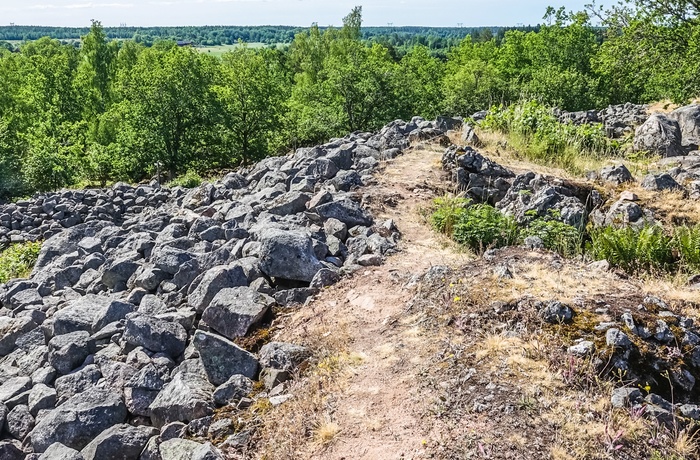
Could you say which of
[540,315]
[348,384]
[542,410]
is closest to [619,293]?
[540,315]

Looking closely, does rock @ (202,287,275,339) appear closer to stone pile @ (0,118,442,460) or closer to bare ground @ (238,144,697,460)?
stone pile @ (0,118,442,460)

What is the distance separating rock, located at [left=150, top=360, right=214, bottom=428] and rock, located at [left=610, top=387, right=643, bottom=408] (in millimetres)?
3461

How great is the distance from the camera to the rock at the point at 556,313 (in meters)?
5.18

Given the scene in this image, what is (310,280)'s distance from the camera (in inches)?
278

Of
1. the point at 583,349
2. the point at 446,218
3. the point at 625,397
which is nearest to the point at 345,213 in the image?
the point at 446,218

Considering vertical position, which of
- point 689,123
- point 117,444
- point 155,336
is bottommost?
point 117,444

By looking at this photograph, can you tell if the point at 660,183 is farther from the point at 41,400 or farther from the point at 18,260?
the point at 18,260

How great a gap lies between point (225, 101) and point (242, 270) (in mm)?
23759

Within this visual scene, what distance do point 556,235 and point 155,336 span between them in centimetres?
558

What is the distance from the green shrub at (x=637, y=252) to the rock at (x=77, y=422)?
6111 mm

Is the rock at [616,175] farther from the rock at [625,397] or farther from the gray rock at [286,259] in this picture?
the rock at [625,397]

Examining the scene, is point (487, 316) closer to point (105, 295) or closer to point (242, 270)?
point (242, 270)

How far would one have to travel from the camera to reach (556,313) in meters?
5.20

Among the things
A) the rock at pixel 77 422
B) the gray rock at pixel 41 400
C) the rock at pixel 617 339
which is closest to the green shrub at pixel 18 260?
the gray rock at pixel 41 400
